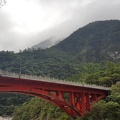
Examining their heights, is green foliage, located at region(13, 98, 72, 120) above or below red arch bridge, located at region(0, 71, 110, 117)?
below

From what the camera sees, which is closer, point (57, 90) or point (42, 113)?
point (57, 90)

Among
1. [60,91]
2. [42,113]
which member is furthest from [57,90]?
[42,113]

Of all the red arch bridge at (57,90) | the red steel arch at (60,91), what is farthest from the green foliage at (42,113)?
the red arch bridge at (57,90)

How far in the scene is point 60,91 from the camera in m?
54.5

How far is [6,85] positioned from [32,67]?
445 ft

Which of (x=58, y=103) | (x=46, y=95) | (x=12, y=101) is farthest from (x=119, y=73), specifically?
(x=12, y=101)

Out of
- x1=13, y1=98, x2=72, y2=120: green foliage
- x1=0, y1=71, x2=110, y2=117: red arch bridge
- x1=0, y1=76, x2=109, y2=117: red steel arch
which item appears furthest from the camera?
x1=13, y1=98, x2=72, y2=120: green foliage

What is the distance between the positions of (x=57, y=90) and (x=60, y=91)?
102 cm

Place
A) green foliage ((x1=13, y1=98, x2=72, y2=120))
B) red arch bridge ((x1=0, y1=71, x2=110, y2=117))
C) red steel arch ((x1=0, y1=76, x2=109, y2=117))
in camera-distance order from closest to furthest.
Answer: red arch bridge ((x1=0, y1=71, x2=110, y2=117)) < red steel arch ((x1=0, y1=76, x2=109, y2=117)) < green foliage ((x1=13, y1=98, x2=72, y2=120))

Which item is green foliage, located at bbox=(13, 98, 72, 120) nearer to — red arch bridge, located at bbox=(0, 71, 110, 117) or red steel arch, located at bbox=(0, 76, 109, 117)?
red steel arch, located at bbox=(0, 76, 109, 117)

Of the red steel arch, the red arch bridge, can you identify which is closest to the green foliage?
the red steel arch

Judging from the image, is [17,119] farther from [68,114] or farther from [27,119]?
[68,114]

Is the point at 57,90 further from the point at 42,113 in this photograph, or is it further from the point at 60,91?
the point at 42,113

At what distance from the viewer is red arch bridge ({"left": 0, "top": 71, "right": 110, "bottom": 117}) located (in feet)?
139
